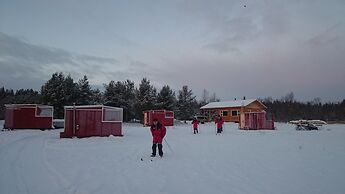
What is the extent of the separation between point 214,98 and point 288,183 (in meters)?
132

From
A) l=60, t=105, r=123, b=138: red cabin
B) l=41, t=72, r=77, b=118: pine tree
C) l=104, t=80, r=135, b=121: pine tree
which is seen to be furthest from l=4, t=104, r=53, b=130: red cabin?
l=104, t=80, r=135, b=121: pine tree

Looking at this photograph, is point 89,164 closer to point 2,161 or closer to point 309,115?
point 2,161

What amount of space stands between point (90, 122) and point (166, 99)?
35124 mm

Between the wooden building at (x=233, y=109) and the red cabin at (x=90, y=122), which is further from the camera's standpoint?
the wooden building at (x=233, y=109)

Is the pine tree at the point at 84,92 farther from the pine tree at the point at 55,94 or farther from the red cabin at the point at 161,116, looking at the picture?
the red cabin at the point at 161,116

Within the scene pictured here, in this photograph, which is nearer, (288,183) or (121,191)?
(121,191)

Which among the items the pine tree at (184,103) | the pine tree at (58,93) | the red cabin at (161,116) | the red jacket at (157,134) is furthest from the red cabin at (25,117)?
the pine tree at (184,103)

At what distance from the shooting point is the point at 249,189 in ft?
24.2

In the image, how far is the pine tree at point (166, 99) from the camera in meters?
58.9

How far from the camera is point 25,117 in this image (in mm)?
34031

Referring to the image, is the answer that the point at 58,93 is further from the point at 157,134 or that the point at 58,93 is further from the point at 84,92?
the point at 157,134

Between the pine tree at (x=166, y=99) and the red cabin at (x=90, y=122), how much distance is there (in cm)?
3239

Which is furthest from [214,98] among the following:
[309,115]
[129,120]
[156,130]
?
[156,130]

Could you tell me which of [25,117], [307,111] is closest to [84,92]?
[25,117]
